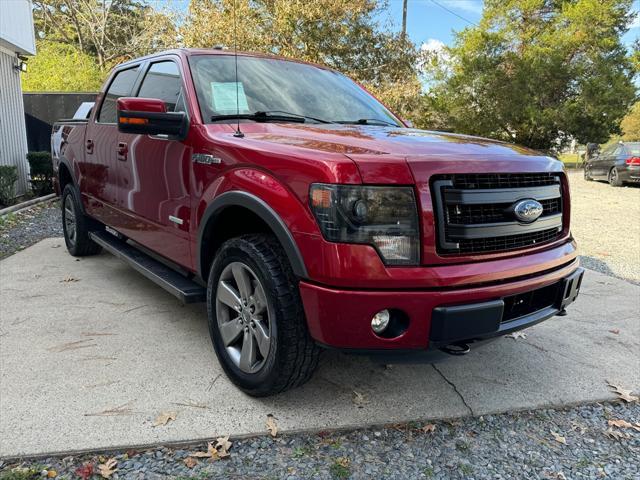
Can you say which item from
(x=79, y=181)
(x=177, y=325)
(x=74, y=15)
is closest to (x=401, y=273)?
(x=177, y=325)

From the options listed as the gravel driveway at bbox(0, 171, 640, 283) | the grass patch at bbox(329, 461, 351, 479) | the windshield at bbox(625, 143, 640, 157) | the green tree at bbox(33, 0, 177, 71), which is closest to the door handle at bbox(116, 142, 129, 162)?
the grass patch at bbox(329, 461, 351, 479)

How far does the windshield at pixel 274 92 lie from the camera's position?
10.8 feet

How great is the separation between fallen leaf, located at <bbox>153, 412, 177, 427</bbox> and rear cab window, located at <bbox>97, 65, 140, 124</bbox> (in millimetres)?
2616

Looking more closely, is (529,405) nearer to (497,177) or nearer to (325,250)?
(497,177)

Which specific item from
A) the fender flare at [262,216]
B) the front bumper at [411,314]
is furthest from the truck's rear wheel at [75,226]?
the front bumper at [411,314]

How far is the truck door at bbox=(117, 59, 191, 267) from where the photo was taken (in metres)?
3.26

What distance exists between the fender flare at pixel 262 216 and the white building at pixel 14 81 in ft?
28.6

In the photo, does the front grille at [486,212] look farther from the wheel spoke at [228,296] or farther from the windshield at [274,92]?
the windshield at [274,92]

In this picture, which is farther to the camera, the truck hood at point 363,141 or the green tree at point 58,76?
the green tree at point 58,76

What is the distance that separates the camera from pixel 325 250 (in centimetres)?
220

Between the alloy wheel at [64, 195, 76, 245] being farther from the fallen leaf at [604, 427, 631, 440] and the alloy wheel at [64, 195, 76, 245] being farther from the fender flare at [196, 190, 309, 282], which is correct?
the fallen leaf at [604, 427, 631, 440]

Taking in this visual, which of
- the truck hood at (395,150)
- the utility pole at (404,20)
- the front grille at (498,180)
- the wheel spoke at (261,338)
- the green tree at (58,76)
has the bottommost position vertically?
the wheel spoke at (261,338)

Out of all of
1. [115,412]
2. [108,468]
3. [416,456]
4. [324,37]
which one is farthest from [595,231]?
[324,37]

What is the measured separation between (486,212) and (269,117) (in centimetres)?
150
